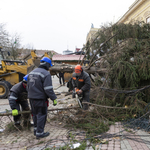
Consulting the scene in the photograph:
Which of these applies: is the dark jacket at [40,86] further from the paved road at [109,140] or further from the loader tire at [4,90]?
the loader tire at [4,90]

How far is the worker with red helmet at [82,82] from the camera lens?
429cm

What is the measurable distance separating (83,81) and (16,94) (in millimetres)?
2145

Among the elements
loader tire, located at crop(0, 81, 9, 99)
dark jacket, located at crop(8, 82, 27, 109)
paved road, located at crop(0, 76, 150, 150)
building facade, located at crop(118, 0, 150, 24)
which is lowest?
paved road, located at crop(0, 76, 150, 150)

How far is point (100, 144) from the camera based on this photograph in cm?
259

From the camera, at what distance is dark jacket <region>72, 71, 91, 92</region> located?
4.33 m

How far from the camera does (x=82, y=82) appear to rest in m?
4.55

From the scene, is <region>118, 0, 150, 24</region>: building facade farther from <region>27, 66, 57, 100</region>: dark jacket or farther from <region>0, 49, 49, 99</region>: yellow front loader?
<region>27, 66, 57, 100</region>: dark jacket

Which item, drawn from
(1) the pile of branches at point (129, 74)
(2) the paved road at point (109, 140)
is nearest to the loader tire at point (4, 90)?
(2) the paved road at point (109, 140)

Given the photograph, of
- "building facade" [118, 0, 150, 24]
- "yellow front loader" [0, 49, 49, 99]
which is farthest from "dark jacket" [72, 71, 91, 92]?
"building facade" [118, 0, 150, 24]

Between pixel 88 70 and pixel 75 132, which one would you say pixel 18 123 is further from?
pixel 88 70

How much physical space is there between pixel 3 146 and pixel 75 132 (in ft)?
5.23

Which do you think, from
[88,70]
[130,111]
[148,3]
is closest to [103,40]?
[88,70]

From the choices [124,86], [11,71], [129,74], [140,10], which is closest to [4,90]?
[11,71]

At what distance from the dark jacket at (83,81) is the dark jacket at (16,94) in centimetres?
179
